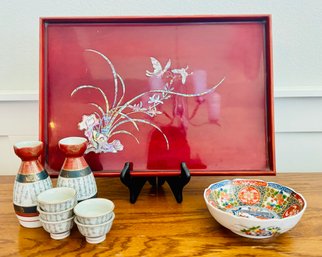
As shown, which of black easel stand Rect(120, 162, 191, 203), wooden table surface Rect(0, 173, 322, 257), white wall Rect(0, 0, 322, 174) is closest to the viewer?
wooden table surface Rect(0, 173, 322, 257)

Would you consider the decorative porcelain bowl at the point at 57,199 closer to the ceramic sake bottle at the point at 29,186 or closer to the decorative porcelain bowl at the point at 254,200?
the ceramic sake bottle at the point at 29,186

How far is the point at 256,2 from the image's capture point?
0.79 metres

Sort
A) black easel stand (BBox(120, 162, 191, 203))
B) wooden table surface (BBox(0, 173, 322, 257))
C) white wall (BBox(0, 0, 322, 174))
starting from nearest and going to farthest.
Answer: wooden table surface (BBox(0, 173, 322, 257)) → black easel stand (BBox(120, 162, 191, 203)) → white wall (BBox(0, 0, 322, 174))

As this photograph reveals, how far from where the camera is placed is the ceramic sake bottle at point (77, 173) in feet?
1.80

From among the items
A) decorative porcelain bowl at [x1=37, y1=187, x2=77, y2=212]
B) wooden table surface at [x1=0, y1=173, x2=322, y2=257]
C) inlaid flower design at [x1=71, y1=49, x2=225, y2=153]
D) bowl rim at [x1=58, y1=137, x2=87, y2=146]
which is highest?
inlaid flower design at [x1=71, y1=49, x2=225, y2=153]

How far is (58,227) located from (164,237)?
166 millimetres

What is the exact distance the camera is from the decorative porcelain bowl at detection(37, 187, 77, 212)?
0.48m

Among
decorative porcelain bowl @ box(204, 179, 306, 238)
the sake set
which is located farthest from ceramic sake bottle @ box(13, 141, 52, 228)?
decorative porcelain bowl @ box(204, 179, 306, 238)

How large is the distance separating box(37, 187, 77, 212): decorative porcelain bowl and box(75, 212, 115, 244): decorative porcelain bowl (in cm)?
3

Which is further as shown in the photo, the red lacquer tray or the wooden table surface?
the red lacquer tray

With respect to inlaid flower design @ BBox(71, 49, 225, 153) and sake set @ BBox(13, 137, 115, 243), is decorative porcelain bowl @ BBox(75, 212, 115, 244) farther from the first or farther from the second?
inlaid flower design @ BBox(71, 49, 225, 153)

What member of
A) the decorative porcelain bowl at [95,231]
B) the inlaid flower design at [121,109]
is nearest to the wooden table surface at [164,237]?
the decorative porcelain bowl at [95,231]

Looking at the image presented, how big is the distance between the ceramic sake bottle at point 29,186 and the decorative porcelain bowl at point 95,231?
0.32ft

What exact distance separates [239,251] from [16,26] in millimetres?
730
